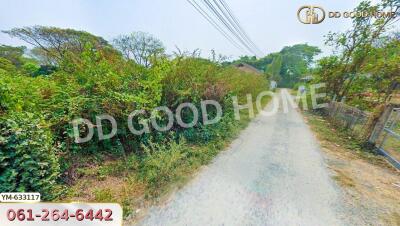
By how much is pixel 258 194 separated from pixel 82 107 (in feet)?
12.0

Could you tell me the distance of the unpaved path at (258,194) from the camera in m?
2.89

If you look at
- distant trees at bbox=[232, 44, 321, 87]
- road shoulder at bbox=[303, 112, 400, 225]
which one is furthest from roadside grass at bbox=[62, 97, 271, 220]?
distant trees at bbox=[232, 44, 321, 87]

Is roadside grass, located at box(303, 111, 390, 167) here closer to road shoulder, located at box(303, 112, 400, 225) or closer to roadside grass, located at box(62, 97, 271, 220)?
road shoulder, located at box(303, 112, 400, 225)

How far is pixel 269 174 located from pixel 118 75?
3937mm

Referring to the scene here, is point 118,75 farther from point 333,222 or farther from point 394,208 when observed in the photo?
point 394,208

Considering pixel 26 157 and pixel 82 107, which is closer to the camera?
pixel 26 157

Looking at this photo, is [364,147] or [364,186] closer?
[364,186]

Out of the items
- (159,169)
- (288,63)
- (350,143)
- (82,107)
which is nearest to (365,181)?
(350,143)

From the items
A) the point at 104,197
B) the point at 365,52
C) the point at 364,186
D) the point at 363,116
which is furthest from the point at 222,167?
the point at 365,52

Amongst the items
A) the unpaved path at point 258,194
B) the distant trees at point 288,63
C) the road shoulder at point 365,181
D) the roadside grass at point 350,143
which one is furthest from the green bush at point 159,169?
the distant trees at point 288,63

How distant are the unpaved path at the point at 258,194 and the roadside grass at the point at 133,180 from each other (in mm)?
235

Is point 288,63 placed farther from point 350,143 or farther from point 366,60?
point 350,143

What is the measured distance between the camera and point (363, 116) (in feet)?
25.0

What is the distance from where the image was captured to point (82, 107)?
3.90 m
